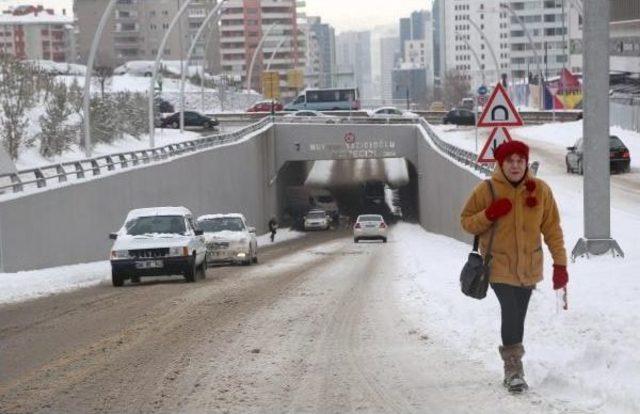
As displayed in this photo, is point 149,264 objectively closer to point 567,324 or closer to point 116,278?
point 116,278

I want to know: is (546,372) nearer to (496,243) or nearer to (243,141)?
(496,243)

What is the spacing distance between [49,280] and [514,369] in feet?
53.7

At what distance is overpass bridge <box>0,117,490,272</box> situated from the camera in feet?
91.2

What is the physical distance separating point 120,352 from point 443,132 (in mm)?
73630

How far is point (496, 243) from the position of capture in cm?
895

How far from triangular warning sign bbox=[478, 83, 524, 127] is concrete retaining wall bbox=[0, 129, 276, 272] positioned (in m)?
11.6

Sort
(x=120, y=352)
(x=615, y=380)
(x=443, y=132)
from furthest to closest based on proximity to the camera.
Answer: (x=443, y=132) → (x=120, y=352) → (x=615, y=380)

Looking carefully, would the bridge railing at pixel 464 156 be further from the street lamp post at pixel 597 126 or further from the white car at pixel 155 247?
the street lamp post at pixel 597 126

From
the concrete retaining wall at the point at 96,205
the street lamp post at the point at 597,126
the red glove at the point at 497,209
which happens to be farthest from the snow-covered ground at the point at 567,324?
the concrete retaining wall at the point at 96,205

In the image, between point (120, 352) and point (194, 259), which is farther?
point (194, 259)

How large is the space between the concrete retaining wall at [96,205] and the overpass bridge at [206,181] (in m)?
0.03

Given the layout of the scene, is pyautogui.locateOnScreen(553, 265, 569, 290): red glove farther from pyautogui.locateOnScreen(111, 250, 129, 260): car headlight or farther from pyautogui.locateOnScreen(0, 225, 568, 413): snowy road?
pyautogui.locateOnScreen(111, 250, 129, 260): car headlight

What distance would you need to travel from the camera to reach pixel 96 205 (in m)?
32.7

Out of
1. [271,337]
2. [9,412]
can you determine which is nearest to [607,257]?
[271,337]
